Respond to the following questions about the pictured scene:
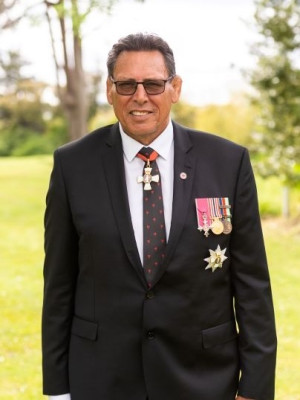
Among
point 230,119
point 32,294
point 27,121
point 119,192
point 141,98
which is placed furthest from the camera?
point 27,121

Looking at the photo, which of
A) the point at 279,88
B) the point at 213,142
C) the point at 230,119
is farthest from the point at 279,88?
the point at 230,119

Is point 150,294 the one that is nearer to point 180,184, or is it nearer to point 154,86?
point 180,184

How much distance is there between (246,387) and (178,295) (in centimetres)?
47

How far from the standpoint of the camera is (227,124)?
2991 centimetres

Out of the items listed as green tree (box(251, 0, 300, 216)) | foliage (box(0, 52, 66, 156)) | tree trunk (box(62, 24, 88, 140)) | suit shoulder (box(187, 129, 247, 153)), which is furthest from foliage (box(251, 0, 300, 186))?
foliage (box(0, 52, 66, 156))

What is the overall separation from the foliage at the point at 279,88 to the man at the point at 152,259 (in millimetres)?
11469

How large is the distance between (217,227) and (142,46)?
735 millimetres

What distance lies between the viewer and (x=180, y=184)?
2.63 metres

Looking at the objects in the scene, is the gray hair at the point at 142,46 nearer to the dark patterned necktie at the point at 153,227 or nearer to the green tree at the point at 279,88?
the dark patterned necktie at the point at 153,227

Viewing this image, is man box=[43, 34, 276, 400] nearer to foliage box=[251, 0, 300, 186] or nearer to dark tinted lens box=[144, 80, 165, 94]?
dark tinted lens box=[144, 80, 165, 94]

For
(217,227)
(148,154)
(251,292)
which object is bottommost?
(251,292)

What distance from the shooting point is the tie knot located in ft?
8.65

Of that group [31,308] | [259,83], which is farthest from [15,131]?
[31,308]

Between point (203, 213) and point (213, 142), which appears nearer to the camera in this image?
point (203, 213)
